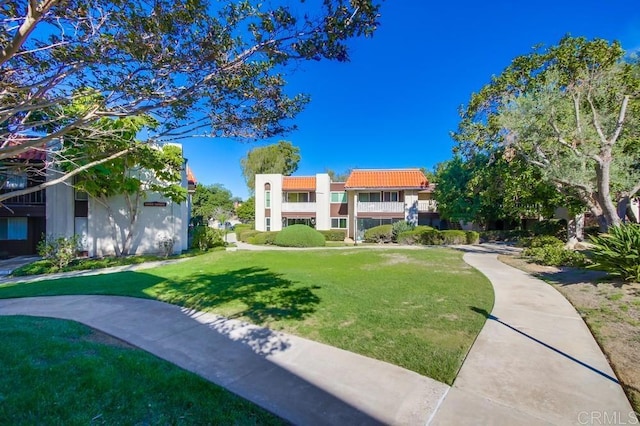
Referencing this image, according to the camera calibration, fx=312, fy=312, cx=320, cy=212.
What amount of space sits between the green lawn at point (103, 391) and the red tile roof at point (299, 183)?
2899 centimetres

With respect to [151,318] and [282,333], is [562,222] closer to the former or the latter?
[282,333]

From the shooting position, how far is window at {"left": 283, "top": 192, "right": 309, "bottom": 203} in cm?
3381

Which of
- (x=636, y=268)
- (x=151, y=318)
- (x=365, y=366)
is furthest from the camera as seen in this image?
(x=636, y=268)

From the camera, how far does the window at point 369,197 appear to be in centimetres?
3077

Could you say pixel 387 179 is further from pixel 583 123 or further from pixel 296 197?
pixel 583 123

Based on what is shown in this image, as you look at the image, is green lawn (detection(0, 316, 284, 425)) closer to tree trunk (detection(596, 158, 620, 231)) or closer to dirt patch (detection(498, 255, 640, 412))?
dirt patch (detection(498, 255, 640, 412))

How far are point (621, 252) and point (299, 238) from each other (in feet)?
62.2

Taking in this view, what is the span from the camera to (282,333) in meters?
5.41

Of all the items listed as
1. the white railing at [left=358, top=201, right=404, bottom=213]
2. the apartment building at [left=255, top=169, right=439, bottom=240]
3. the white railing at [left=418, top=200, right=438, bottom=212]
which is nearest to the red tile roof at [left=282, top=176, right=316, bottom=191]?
the apartment building at [left=255, top=169, right=439, bottom=240]

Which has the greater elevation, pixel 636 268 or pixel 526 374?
pixel 636 268

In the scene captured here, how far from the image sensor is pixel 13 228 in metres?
19.4

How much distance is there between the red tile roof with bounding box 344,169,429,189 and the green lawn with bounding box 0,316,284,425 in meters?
26.9

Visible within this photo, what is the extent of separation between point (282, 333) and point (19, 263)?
19.5 metres

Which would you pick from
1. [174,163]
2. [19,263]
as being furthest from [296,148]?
[19,263]
